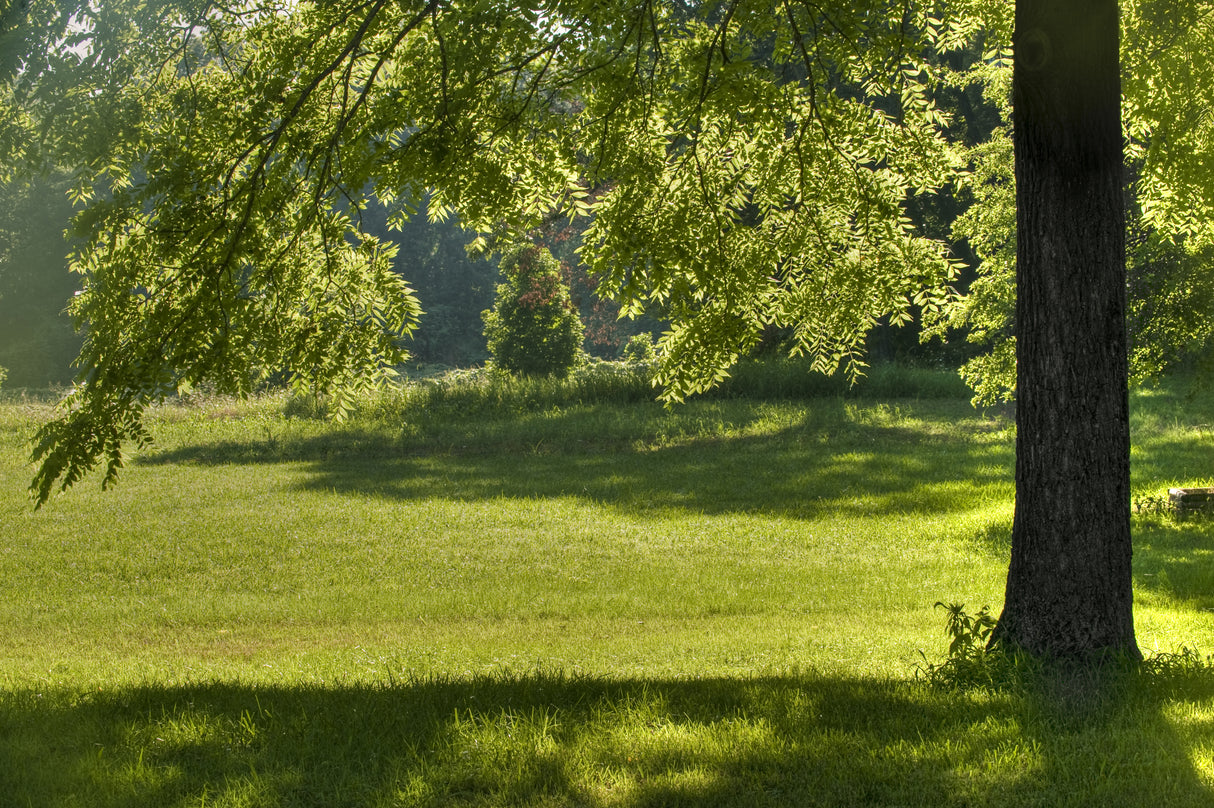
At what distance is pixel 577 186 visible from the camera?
6.96 meters

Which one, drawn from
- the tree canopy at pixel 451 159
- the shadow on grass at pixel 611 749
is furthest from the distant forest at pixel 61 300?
the shadow on grass at pixel 611 749

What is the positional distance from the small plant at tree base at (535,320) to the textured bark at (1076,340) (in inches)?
981

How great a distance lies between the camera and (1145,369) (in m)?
11.1

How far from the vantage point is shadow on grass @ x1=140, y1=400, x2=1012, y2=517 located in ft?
49.0

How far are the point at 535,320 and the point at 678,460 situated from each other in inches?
522

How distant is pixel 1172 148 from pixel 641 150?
424cm

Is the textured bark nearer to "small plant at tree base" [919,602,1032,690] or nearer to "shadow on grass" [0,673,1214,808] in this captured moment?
"small plant at tree base" [919,602,1032,690]

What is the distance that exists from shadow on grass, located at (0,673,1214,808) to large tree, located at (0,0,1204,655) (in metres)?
1.22

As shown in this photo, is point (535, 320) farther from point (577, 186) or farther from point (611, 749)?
point (611, 749)

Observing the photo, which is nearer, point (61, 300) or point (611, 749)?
point (611, 749)

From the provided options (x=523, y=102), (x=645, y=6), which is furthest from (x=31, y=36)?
(x=645, y=6)

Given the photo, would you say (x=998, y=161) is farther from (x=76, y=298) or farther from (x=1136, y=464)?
(x=76, y=298)

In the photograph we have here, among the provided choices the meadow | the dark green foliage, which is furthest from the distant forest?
the meadow

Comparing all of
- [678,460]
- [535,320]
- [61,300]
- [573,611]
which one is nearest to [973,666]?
[573,611]
